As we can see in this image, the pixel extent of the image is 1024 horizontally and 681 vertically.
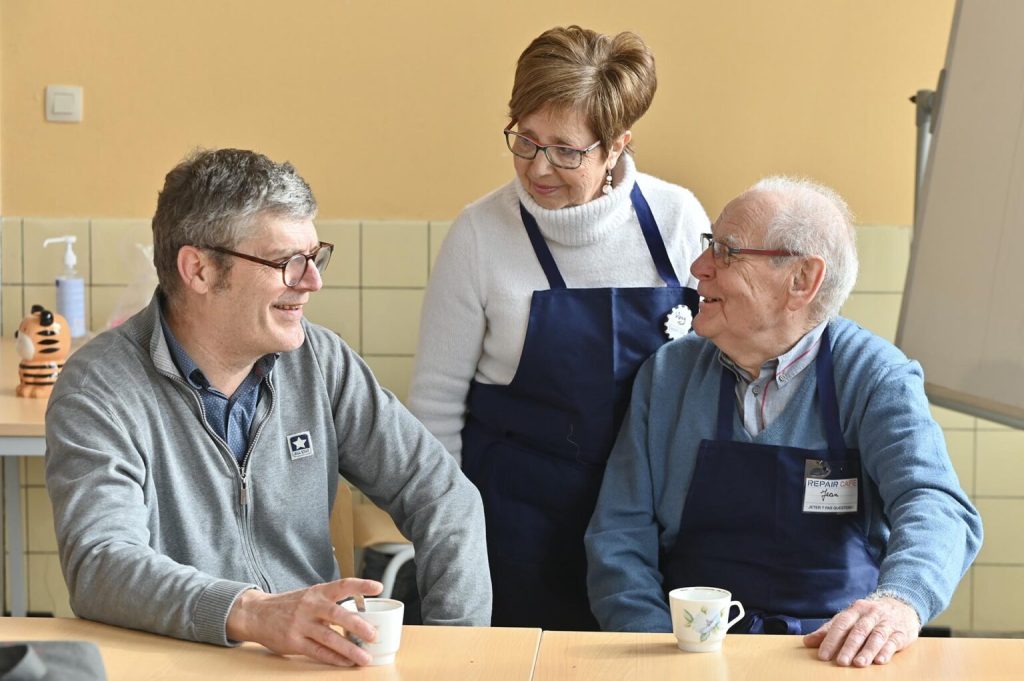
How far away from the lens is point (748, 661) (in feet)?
5.17

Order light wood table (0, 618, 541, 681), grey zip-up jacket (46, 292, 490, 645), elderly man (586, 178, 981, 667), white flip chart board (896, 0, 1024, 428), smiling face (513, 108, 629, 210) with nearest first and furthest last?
1. light wood table (0, 618, 541, 681)
2. grey zip-up jacket (46, 292, 490, 645)
3. elderly man (586, 178, 981, 667)
4. smiling face (513, 108, 629, 210)
5. white flip chart board (896, 0, 1024, 428)

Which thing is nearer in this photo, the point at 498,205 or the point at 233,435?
the point at 233,435

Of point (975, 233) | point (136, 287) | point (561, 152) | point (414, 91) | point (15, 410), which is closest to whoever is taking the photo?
point (561, 152)

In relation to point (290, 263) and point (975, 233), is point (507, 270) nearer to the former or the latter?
point (290, 263)

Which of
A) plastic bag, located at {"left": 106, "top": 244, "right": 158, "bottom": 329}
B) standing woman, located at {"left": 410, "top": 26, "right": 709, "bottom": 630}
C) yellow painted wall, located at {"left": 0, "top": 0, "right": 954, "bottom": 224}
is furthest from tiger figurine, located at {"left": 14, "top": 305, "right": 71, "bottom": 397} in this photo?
standing woman, located at {"left": 410, "top": 26, "right": 709, "bottom": 630}

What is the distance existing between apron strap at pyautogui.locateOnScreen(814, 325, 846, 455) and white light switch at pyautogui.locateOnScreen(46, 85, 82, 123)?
2.58 m

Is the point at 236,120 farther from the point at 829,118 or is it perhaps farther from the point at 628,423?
the point at 628,423

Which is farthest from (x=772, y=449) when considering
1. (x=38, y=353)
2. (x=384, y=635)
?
(x=38, y=353)

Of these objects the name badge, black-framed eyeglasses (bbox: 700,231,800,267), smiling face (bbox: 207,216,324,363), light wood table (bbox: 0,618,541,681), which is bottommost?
light wood table (bbox: 0,618,541,681)

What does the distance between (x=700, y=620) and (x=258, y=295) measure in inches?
32.5

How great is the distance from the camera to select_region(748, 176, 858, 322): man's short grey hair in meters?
2.14

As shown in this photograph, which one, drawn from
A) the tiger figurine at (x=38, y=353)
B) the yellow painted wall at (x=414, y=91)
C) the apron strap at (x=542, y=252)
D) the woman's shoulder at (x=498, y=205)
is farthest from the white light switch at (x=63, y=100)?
the apron strap at (x=542, y=252)

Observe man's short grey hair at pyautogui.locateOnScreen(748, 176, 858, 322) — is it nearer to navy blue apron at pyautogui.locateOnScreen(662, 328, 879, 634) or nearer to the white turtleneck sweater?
navy blue apron at pyautogui.locateOnScreen(662, 328, 879, 634)

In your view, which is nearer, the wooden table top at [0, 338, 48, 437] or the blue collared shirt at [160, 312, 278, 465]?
the blue collared shirt at [160, 312, 278, 465]
